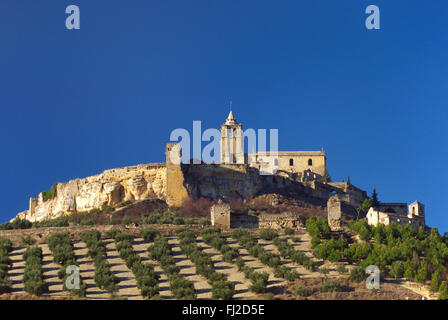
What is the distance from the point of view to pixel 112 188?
55219 mm

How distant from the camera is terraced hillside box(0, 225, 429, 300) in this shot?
106 feet

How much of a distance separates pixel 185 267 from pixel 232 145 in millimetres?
31596

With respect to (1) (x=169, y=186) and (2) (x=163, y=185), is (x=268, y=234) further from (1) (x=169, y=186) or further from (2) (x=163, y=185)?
(2) (x=163, y=185)

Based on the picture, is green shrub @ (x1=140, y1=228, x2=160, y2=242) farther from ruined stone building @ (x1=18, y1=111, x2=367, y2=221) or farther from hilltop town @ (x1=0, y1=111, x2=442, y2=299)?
ruined stone building @ (x1=18, y1=111, x2=367, y2=221)

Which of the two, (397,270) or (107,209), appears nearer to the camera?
(397,270)

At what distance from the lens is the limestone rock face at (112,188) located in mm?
54625

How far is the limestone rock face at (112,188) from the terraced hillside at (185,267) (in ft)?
42.1

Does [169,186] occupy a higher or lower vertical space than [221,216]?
higher

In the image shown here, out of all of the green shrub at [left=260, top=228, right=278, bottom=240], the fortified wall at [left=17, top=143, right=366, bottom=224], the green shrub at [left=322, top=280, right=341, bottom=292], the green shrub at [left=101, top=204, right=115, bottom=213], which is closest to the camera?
the green shrub at [left=322, top=280, right=341, bottom=292]

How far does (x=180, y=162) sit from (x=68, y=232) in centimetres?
1461

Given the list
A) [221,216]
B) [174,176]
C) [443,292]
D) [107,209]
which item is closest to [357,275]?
[443,292]

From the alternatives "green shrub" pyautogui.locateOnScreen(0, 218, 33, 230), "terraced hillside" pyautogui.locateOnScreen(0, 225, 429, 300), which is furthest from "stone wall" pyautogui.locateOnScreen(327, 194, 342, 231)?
"green shrub" pyautogui.locateOnScreen(0, 218, 33, 230)

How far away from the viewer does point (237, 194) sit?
183 feet

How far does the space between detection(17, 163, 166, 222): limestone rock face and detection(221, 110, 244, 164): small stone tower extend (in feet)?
39.8
